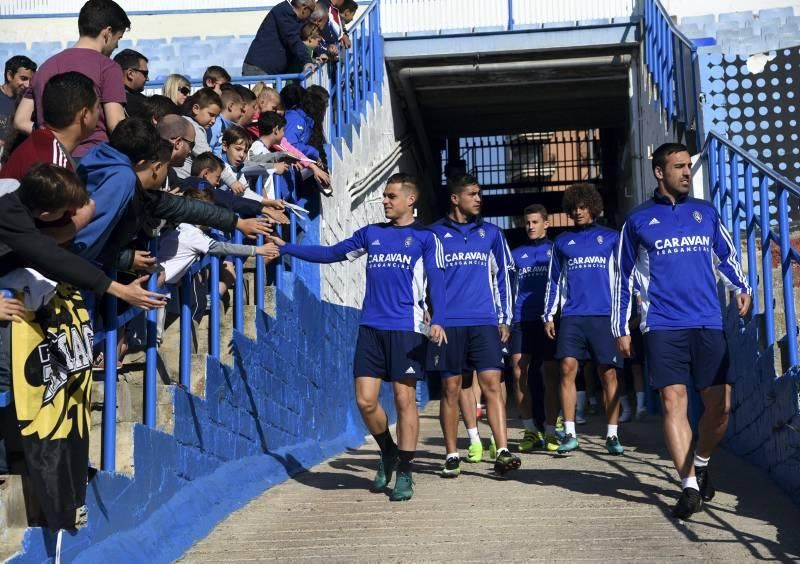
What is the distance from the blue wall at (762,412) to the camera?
739 centimetres

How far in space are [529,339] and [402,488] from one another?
11.4 ft

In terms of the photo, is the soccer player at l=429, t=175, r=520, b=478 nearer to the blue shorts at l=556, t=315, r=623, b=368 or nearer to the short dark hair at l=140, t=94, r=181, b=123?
the blue shorts at l=556, t=315, r=623, b=368

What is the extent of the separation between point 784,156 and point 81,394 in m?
9.99

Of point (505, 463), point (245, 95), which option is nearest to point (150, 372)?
point (505, 463)

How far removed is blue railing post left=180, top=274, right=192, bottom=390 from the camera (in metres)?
7.43

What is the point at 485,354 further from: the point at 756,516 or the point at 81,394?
the point at 81,394

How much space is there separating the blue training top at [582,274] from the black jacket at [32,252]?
570cm

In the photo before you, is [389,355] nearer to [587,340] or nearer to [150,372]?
[150,372]

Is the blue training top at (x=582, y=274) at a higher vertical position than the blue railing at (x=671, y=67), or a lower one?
lower

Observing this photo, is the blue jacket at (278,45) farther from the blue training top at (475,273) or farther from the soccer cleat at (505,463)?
the soccer cleat at (505,463)

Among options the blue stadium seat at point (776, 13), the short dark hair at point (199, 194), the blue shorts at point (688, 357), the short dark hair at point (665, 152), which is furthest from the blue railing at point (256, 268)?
the blue stadium seat at point (776, 13)

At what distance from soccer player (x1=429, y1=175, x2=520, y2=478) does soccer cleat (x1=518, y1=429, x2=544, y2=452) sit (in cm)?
86

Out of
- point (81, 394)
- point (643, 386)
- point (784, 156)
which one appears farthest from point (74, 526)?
point (784, 156)

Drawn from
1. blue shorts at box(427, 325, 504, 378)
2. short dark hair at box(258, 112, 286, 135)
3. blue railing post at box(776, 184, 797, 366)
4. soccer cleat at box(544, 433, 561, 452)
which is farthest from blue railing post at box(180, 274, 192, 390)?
blue railing post at box(776, 184, 797, 366)
